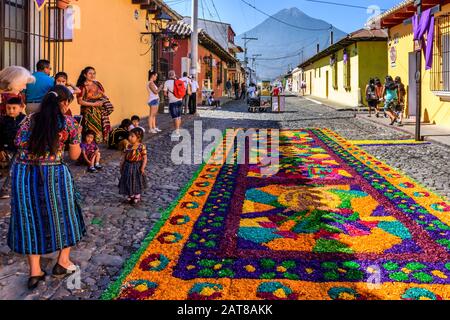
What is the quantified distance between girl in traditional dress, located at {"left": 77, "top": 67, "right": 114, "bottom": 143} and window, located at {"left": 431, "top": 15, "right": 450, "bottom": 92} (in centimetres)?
878

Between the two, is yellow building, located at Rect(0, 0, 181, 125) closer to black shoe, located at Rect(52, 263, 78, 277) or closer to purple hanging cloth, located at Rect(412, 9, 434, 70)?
black shoe, located at Rect(52, 263, 78, 277)

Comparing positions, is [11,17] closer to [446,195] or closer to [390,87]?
[446,195]

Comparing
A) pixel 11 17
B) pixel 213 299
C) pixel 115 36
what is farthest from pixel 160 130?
pixel 213 299

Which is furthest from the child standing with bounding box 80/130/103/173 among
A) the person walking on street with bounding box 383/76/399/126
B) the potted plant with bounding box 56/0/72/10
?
the person walking on street with bounding box 383/76/399/126

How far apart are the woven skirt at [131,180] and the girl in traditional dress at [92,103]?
2.15 meters

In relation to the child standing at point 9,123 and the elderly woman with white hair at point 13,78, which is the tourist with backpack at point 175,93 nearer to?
the child standing at point 9,123

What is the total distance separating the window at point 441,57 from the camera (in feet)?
37.1

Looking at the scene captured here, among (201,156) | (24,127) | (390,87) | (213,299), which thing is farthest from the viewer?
(390,87)

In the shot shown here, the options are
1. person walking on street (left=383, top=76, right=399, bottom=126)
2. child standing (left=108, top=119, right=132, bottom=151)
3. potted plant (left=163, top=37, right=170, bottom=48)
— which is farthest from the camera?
potted plant (left=163, top=37, right=170, bottom=48)

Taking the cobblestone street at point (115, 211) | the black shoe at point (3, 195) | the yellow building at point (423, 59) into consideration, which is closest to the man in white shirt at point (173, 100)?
the cobblestone street at point (115, 211)

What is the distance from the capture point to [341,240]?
3.80 meters

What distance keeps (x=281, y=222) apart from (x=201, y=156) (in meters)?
4.04

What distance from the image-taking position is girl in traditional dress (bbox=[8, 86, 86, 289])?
290 cm

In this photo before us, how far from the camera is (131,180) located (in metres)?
4.89
